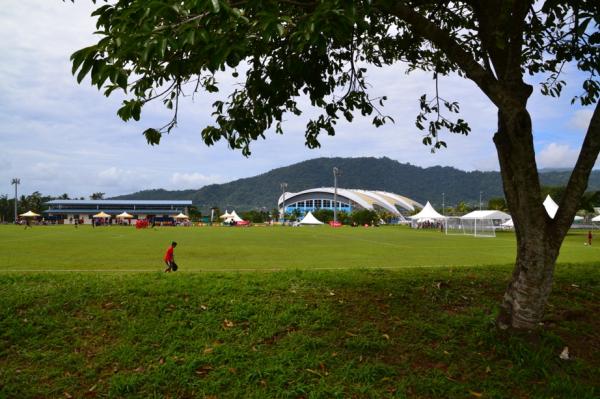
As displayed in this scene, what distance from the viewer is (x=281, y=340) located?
495cm

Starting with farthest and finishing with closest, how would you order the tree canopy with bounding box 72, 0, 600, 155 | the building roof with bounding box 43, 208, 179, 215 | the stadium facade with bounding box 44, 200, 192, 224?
the stadium facade with bounding box 44, 200, 192, 224 < the building roof with bounding box 43, 208, 179, 215 < the tree canopy with bounding box 72, 0, 600, 155

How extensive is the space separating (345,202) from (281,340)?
122 metres

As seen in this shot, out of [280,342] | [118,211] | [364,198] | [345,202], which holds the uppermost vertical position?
[364,198]

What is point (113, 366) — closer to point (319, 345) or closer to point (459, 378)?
point (319, 345)

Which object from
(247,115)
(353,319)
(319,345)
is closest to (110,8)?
(247,115)

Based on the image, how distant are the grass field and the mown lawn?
0.01m

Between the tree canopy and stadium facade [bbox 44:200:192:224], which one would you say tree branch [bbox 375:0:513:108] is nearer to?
the tree canopy

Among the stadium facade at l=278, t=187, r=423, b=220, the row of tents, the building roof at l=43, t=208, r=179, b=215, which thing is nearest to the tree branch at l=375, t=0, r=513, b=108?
the row of tents

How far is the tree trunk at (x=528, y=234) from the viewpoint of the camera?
468 centimetres

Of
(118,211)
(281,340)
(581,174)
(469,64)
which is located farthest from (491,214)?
(118,211)

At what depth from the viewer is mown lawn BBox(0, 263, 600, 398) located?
4270 millimetres

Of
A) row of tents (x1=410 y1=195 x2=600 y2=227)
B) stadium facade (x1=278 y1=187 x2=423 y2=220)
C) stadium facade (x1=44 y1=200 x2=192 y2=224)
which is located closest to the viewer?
row of tents (x1=410 y1=195 x2=600 y2=227)

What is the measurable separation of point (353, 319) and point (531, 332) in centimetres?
178

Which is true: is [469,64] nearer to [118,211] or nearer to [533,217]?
[533,217]
